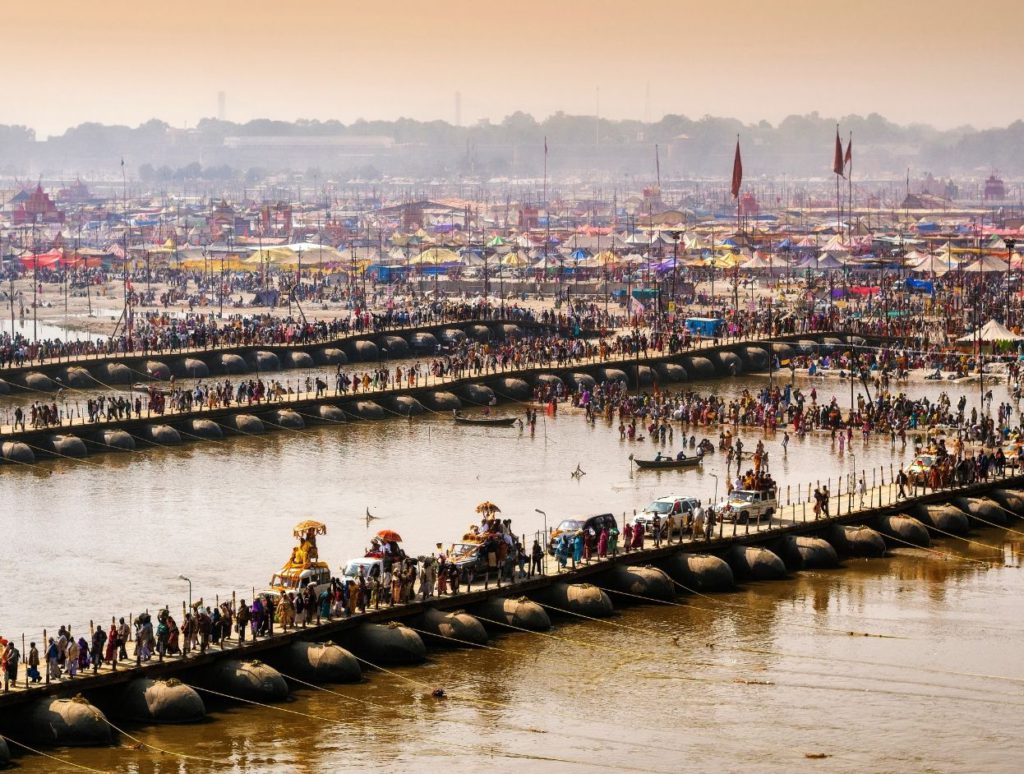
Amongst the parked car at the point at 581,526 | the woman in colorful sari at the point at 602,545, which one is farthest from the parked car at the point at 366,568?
the woman in colorful sari at the point at 602,545

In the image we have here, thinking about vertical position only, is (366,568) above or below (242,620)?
above

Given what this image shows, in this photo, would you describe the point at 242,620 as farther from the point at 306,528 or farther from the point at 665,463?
the point at 665,463

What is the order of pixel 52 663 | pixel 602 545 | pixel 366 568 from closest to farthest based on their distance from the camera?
pixel 52 663
pixel 366 568
pixel 602 545

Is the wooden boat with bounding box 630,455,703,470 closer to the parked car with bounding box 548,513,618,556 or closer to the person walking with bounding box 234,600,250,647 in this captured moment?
the parked car with bounding box 548,513,618,556

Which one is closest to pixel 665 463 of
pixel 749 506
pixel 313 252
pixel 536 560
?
pixel 749 506

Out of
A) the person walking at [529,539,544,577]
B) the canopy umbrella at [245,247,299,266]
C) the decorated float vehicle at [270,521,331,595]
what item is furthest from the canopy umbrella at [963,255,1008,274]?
the decorated float vehicle at [270,521,331,595]

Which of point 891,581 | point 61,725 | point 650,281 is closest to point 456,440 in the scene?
point 891,581

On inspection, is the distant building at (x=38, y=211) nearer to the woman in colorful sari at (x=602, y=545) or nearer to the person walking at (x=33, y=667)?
the woman in colorful sari at (x=602, y=545)
